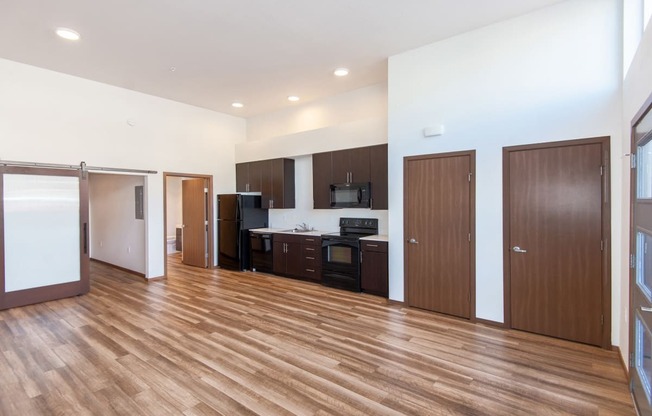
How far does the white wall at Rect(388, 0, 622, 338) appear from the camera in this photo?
→ 3016mm

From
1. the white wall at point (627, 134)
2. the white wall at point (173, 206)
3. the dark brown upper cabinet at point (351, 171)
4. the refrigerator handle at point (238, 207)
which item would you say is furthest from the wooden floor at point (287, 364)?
the white wall at point (173, 206)

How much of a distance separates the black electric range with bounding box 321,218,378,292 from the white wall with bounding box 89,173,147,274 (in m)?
3.46

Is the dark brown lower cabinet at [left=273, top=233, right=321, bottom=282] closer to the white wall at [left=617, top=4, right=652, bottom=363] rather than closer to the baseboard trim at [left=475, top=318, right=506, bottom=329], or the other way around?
the baseboard trim at [left=475, top=318, right=506, bottom=329]

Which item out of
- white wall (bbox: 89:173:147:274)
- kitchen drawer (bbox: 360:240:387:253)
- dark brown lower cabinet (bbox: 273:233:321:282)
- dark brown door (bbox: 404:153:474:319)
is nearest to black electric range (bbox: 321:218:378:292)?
kitchen drawer (bbox: 360:240:387:253)

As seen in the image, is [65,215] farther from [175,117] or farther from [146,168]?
[175,117]

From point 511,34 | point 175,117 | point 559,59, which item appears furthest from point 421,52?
point 175,117

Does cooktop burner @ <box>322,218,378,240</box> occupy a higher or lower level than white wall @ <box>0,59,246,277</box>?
lower

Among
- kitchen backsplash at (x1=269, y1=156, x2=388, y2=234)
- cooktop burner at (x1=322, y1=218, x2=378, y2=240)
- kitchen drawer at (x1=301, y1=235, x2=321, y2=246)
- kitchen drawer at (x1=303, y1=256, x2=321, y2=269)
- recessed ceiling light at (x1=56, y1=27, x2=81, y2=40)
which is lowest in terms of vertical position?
kitchen drawer at (x1=303, y1=256, x2=321, y2=269)

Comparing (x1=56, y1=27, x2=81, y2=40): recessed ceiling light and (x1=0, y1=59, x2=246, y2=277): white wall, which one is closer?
(x1=56, y1=27, x2=81, y2=40): recessed ceiling light

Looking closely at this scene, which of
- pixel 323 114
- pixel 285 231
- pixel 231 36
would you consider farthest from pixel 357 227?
pixel 231 36

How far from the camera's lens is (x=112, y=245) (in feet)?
23.4

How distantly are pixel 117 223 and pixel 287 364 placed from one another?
5956 mm

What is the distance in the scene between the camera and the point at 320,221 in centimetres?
623

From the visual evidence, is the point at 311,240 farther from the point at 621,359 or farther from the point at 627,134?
the point at 627,134
